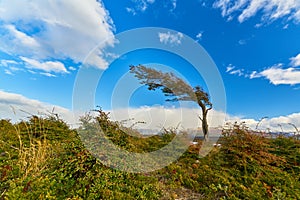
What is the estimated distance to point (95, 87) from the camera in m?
5.05

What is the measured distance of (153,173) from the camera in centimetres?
434

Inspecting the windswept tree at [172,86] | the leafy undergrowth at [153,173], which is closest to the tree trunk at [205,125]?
the windswept tree at [172,86]

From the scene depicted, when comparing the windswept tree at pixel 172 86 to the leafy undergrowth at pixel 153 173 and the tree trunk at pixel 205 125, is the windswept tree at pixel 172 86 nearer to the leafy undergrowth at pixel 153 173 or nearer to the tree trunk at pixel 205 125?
the tree trunk at pixel 205 125

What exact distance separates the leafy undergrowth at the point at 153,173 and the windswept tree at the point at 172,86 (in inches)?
113

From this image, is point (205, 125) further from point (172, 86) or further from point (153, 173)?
point (153, 173)

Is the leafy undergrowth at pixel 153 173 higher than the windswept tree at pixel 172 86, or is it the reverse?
the windswept tree at pixel 172 86

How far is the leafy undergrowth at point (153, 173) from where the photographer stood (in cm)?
314

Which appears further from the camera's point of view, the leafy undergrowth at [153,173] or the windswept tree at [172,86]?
the windswept tree at [172,86]

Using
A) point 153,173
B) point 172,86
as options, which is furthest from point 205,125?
point 153,173

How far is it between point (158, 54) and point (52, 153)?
4.08 m

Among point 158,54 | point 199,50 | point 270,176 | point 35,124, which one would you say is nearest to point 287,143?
point 270,176

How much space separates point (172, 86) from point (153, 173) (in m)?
5.41

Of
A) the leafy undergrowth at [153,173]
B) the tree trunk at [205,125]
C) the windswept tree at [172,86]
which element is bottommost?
the leafy undergrowth at [153,173]

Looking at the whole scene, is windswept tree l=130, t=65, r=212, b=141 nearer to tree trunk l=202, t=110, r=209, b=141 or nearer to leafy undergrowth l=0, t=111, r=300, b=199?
tree trunk l=202, t=110, r=209, b=141
